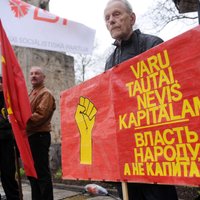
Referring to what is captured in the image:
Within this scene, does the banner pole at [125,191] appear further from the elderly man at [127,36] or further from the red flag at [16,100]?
the red flag at [16,100]

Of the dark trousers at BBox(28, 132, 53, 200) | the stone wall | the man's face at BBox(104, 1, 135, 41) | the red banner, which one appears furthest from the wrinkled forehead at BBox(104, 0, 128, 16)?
the stone wall

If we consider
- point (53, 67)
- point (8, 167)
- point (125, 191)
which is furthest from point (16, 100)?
point (53, 67)

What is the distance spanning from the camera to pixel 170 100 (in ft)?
6.65

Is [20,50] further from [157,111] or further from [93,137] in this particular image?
[157,111]

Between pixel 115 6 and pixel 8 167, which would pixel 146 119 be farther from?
pixel 8 167

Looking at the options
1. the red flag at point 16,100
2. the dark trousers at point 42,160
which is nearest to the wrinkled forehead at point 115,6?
the red flag at point 16,100

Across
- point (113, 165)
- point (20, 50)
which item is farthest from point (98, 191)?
point (20, 50)

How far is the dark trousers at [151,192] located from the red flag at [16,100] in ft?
3.40

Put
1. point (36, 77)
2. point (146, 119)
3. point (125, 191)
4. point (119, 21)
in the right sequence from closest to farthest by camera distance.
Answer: point (146, 119), point (125, 191), point (119, 21), point (36, 77)

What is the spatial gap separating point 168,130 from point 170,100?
7.1 inches

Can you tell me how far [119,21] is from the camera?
7.98ft

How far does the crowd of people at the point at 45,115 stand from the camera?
2432 mm

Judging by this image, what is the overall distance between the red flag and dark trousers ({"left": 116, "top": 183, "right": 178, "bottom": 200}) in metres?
1.04

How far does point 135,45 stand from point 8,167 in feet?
8.73
